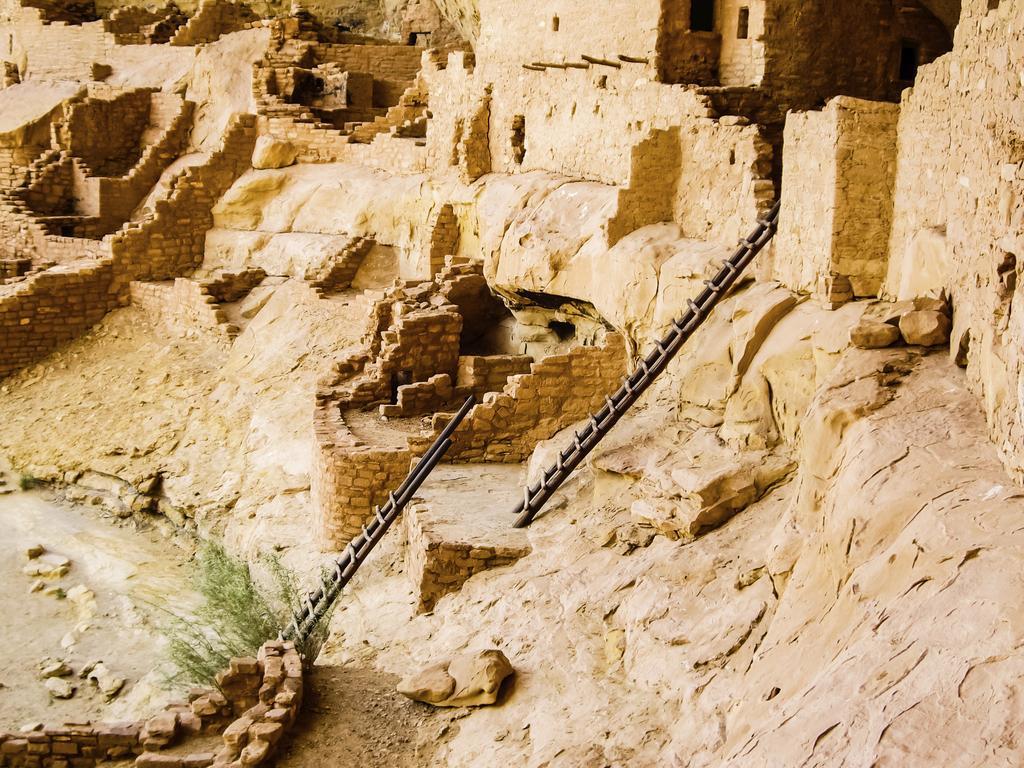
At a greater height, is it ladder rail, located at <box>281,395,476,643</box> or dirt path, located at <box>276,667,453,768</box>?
ladder rail, located at <box>281,395,476,643</box>

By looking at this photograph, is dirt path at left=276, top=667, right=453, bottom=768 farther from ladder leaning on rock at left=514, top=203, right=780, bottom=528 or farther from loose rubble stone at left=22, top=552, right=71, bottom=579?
loose rubble stone at left=22, top=552, right=71, bottom=579

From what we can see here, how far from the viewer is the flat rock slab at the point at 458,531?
31.6 ft

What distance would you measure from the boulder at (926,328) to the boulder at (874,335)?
0.07 m

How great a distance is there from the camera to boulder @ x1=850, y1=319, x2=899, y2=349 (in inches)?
275

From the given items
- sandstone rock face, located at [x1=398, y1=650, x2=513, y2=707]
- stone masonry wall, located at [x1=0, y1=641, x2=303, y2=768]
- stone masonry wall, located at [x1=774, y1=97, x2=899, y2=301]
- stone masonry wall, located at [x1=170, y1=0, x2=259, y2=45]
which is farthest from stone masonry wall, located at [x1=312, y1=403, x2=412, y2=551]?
stone masonry wall, located at [x1=170, y1=0, x2=259, y2=45]

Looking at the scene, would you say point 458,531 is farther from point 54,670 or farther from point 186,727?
point 54,670

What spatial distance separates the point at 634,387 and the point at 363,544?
2712 millimetres

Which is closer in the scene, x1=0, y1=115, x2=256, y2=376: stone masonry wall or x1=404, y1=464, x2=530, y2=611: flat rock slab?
x1=404, y1=464, x2=530, y2=611: flat rock slab

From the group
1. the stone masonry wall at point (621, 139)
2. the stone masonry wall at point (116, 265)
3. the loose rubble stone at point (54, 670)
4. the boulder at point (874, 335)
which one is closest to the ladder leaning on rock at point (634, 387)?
the stone masonry wall at point (621, 139)

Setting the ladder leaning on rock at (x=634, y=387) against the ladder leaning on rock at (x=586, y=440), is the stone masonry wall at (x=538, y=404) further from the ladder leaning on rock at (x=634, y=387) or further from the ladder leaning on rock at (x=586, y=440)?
the ladder leaning on rock at (x=634, y=387)

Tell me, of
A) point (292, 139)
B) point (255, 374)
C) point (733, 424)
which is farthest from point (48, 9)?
point (733, 424)

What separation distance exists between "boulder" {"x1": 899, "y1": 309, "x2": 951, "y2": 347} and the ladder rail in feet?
16.2

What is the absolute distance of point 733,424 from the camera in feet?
29.7

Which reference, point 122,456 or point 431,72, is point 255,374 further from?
point 431,72
